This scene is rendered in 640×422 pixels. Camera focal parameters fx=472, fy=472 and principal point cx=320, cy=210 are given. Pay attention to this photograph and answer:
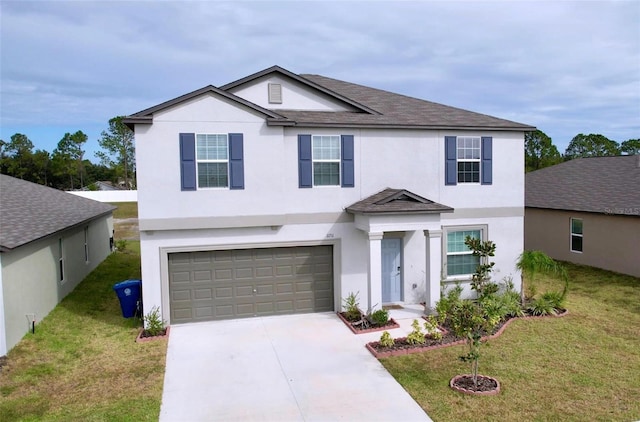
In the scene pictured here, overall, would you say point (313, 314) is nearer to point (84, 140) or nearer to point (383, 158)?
point (383, 158)

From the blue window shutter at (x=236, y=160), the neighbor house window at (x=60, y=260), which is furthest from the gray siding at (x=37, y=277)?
the blue window shutter at (x=236, y=160)

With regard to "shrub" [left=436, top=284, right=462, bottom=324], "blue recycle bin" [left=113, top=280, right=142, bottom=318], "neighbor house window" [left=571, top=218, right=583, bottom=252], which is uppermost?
"neighbor house window" [left=571, top=218, right=583, bottom=252]

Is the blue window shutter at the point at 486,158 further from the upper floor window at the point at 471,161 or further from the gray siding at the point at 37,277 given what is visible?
the gray siding at the point at 37,277

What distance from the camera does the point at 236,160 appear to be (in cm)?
1223

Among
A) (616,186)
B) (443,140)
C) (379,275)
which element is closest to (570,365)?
(379,275)

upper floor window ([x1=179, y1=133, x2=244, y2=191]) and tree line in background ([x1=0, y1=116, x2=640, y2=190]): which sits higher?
tree line in background ([x1=0, y1=116, x2=640, y2=190])

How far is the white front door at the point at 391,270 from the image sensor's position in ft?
46.0

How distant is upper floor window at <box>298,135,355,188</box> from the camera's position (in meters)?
13.0

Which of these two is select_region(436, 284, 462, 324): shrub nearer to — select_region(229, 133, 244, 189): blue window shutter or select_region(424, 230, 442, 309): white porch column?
select_region(424, 230, 442, 309): white porch column

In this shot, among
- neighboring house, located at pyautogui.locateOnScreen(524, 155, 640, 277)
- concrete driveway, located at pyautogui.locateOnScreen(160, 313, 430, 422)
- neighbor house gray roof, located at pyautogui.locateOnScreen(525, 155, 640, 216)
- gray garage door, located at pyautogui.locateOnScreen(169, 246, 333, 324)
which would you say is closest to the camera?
concrete driveway, located at pyautogui.locateOnScreen(160, 313, 430, 422)

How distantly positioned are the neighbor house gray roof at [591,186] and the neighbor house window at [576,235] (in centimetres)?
67

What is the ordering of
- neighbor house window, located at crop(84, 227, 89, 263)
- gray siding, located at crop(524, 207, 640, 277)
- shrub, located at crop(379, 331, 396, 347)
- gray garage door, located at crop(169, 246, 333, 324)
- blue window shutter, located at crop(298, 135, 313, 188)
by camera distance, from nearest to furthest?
shrub, located at crop(379, 331, 396, 347), gray garage door, located at crop(169, 246, 333, 324), blue window shutter, located at crop(298, 135, 313, 188), gray siding, located at crop(524, 207, 640, 277), neighbor house window, located at crop(84, 227, 89, 263)

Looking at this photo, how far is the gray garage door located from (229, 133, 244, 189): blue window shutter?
1.94 metres

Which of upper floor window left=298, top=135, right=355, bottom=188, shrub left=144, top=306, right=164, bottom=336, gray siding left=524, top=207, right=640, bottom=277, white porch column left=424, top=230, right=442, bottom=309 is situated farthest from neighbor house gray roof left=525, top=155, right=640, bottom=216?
shrub left=144, top=306, right=164, bottom=336
